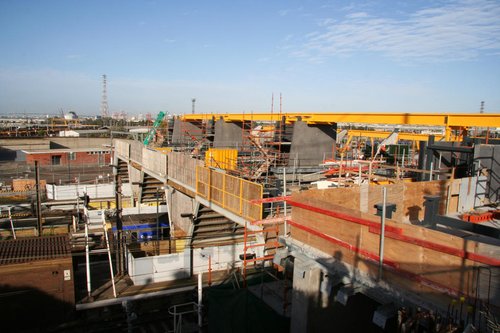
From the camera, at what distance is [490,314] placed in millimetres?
3650

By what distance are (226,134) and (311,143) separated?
8.48 m

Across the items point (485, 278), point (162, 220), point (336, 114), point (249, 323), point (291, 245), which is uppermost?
point (336, 114)

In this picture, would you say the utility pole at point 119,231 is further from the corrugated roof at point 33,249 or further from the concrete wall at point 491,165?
the concrete wall at point 491,165

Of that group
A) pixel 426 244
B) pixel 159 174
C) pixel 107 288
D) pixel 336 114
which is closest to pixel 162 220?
pixel 159 174

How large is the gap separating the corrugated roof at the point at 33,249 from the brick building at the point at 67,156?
2772cm

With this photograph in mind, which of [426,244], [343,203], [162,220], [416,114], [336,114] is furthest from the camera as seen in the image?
[162,220]

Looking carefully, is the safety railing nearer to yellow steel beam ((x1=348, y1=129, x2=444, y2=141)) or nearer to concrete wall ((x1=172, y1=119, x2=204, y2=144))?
yellow steel beam ((x1=348, y1=129, x2=444, y2=141))

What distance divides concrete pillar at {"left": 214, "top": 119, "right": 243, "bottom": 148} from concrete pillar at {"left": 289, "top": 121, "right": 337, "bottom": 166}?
7918mm

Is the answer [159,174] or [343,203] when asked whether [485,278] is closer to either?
[343,203]

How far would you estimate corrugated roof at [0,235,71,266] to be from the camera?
9.88 metres

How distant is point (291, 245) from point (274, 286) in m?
2.30

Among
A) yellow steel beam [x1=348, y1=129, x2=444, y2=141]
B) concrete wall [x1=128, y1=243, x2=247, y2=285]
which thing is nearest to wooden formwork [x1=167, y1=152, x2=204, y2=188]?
concrete wall [x1=128, y1=243, x2=247, y2=285]

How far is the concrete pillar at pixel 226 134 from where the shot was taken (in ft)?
78.1

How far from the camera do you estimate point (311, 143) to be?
16.7 metres
